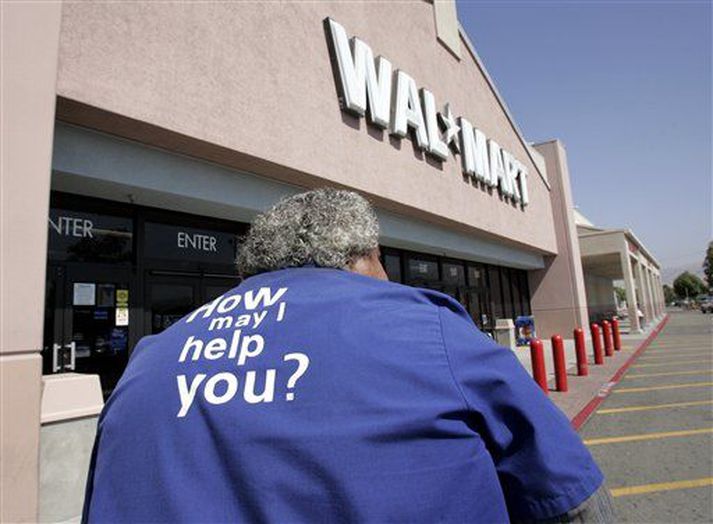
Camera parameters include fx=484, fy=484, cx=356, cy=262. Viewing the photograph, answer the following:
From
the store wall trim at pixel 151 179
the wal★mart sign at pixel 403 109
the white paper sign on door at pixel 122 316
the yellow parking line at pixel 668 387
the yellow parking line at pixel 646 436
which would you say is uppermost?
the wal★mart sign at pixel 403 109

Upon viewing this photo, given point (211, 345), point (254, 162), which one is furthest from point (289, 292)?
point (254, 162)

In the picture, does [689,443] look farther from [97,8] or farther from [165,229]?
[97,8]

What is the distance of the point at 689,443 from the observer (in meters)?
5.73

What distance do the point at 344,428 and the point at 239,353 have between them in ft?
1.08

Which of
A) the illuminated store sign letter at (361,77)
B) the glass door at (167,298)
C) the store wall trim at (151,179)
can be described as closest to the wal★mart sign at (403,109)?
the illuminated store sign letter at (361,77)

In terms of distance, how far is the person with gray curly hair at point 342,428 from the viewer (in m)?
0.98

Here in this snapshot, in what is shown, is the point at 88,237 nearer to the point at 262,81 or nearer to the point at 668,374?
the point at 262,81

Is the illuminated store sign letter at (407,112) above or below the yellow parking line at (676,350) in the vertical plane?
above

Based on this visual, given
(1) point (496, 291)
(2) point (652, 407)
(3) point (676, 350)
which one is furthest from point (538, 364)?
(1) point (496, 291)

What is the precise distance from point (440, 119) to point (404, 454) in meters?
11.8

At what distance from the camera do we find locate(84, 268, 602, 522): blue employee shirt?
3.21 ft

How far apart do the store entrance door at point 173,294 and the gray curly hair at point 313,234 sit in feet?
18.8

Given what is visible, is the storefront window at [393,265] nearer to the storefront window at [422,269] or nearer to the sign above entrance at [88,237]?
the storefront window at [422,269]

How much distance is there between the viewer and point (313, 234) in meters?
1.38
